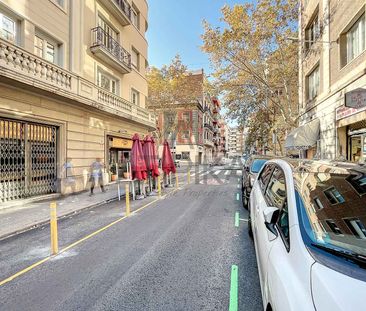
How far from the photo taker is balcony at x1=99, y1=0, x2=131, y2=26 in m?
15.6

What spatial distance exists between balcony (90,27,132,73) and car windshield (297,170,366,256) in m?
14.5

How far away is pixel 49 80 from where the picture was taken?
10.8 meters

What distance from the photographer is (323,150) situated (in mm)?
13500

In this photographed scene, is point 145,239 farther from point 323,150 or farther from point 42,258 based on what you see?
point 323,150

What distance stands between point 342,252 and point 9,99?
10815 millimetres

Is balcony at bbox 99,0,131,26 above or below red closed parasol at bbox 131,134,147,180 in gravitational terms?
above

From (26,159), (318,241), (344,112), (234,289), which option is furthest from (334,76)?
(26,159)

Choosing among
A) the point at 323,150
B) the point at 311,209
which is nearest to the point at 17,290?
the point at 311,209

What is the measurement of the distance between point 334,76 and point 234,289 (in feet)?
39.2

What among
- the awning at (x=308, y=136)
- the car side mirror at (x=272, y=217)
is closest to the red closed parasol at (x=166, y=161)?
the awning at (x=308, y=136)

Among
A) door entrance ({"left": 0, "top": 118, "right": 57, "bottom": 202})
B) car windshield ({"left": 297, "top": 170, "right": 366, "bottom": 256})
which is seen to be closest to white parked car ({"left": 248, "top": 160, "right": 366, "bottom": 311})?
car windshield ({"left": 297, "top": 170, "right": 366, "bottom": 256})

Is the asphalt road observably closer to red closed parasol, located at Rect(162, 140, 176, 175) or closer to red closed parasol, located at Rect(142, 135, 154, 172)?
red closed parasol, located at Rect(142, 135, 154, 172)

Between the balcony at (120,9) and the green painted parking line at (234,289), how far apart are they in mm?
16490

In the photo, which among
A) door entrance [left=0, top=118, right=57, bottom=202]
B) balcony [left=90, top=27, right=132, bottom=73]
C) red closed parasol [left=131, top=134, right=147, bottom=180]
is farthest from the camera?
balcony [left=90, top=27, right=132, bottom=73]
